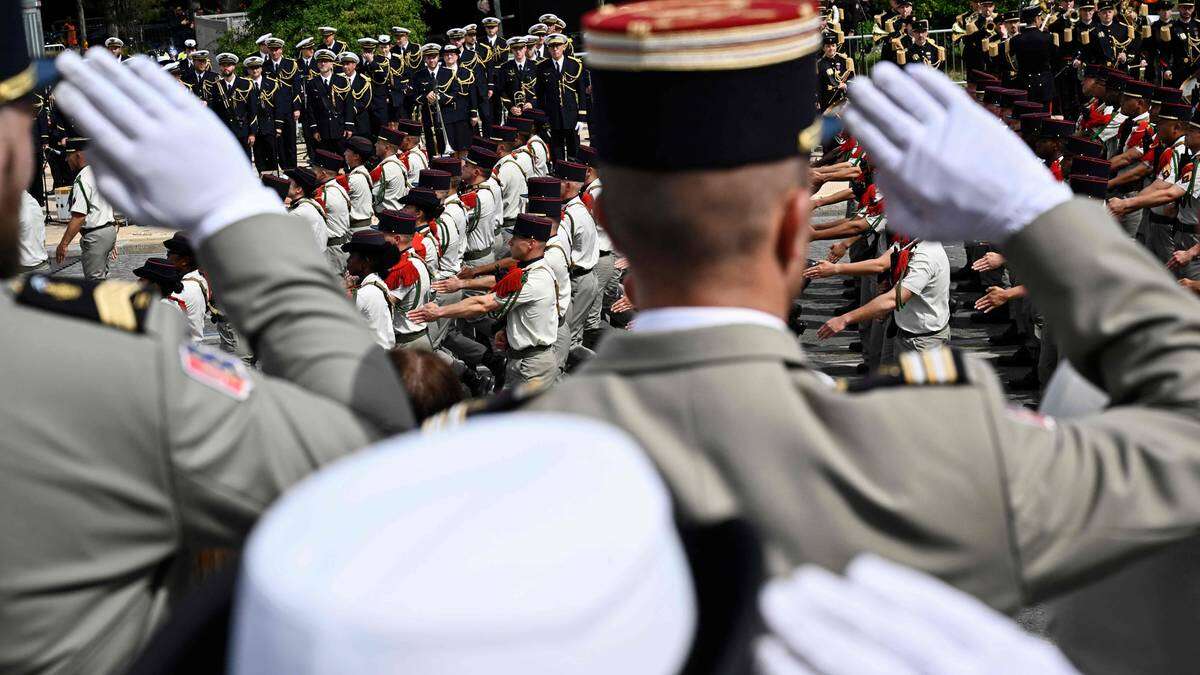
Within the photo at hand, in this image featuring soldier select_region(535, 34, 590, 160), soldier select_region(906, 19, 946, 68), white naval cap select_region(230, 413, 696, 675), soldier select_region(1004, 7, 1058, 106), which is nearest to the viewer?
white naval cap select_region(230, 413, 696, 675)

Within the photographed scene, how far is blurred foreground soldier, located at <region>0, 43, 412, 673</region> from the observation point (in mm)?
1768

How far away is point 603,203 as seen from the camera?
1903mm

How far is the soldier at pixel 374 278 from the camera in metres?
10.2

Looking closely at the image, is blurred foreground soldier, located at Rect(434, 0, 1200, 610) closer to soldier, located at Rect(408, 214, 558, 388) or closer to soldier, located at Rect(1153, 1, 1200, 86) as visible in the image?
soldier, located at Rect(408, 214, 558, 388)

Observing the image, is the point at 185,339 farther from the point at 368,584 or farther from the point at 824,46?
the point at 824,46

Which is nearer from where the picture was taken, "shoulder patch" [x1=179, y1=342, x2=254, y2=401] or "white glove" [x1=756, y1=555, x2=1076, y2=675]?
"white glove" [x1=756, y1=555, x2=1076, y2=675]

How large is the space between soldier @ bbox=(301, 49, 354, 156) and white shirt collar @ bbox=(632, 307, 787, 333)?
26.3m

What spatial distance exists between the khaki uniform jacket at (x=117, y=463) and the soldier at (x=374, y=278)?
27.0 feet

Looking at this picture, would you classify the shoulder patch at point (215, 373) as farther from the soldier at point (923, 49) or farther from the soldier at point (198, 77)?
the soldier at point (198, 77)

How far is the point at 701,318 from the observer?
5.87 feet

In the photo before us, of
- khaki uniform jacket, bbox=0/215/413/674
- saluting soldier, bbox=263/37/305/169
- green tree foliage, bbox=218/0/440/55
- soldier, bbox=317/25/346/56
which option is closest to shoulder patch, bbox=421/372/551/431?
khaki uniform jacket, bbox=0/215/413/674

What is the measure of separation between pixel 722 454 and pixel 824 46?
24.3m

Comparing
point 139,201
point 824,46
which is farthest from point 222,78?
point 139,201

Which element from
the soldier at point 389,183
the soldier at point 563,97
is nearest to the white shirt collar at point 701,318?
the soldier at point 389,183
